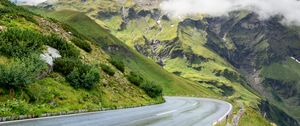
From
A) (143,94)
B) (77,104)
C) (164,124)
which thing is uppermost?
(164,124)

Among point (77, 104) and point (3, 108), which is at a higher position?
point (3, 108)

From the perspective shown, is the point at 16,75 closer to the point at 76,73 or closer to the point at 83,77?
the point at 76,73

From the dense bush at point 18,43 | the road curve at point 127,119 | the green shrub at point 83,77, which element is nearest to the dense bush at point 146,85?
the green shrub at point 83,77

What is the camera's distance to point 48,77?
40.2 meters

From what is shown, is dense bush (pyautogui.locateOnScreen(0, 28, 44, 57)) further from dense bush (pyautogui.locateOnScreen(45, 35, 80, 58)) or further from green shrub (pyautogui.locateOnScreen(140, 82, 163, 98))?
green shrub (pyautogui.locateOnScreen(140, 82, 163, 98))

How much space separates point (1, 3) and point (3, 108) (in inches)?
1644

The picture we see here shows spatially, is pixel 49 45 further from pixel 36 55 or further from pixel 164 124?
pixel 164 124

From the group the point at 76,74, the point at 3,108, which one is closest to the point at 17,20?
the point at 76,74

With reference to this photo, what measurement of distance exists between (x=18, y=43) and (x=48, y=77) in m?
4.46

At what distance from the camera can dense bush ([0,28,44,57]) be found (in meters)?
36.4

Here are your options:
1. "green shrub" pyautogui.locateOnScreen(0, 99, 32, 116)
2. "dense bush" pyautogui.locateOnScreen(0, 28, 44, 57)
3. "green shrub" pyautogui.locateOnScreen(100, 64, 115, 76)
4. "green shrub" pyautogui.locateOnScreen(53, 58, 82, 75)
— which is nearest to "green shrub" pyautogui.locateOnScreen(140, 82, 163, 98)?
"green shrub" pyautogui.locateOnScreen(100, 64, 115, 76)

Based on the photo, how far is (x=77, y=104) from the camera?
1506 inches

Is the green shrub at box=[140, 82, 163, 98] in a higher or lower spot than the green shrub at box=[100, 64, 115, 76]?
lower

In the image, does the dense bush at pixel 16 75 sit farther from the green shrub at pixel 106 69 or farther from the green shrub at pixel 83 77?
the green shrub at pixel 106 69
